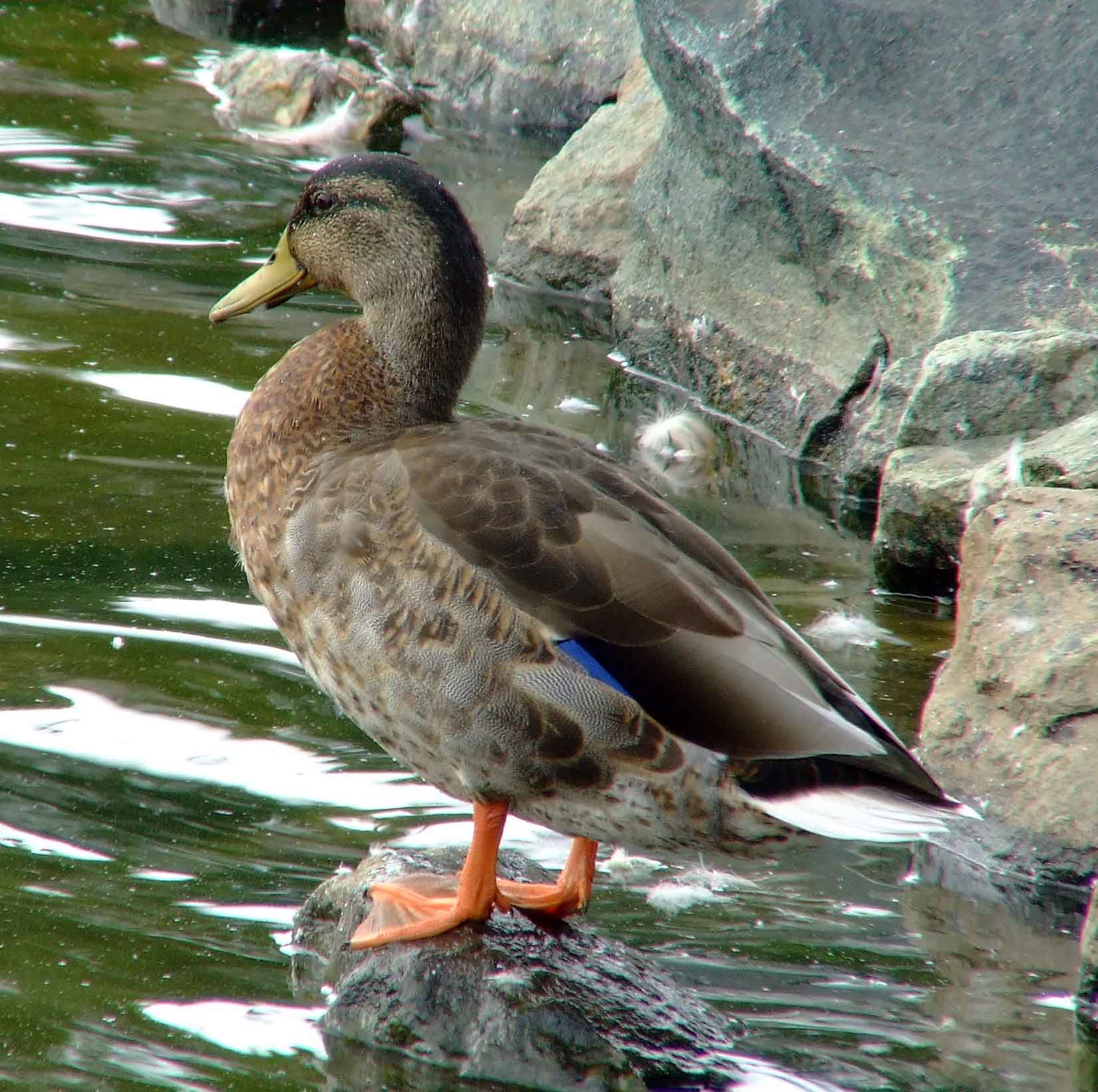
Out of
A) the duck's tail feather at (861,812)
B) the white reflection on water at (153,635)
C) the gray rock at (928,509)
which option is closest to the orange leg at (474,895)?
the duck's tail feather at (861,812)

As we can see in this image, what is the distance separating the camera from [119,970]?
3.06 m

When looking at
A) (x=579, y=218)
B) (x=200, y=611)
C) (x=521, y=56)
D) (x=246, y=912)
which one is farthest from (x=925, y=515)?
(x=521, y=56)

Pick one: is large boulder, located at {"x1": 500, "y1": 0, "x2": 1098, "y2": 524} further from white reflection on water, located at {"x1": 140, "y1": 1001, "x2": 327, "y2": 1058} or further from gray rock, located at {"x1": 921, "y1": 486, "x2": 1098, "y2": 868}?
white reflection on water, located at {"x1": 140, "y1": 1001, "x2": 327, "y2": 1058}

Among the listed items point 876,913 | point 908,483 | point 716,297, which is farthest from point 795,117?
point 876,913

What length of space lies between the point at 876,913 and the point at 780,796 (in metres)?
0.77

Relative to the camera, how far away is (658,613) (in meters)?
2.87

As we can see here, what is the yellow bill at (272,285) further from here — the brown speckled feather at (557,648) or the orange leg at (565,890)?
the orange leg at (565,890)

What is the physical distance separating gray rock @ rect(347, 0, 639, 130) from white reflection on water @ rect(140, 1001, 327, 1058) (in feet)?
23.7

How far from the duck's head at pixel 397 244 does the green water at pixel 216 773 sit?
1113 millimetres

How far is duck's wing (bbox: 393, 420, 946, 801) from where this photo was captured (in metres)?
2.81

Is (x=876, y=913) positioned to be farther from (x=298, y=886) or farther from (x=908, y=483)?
(x=908, y=483)

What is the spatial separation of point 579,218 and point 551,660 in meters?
4.83

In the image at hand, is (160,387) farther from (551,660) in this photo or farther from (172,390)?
(551,660)

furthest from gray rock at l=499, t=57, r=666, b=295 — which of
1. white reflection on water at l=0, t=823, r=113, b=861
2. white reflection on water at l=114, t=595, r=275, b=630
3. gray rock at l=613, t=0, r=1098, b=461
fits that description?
white reflection on water at l=0, t=823, r=113, b=861
